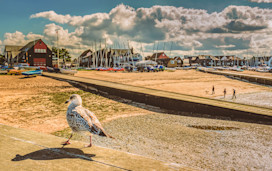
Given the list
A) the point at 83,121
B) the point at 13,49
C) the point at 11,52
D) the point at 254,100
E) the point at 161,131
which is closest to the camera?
the point at 83,121

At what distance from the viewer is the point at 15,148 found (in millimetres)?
5598

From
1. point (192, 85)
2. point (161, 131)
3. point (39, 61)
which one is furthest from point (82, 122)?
point (39, 61)

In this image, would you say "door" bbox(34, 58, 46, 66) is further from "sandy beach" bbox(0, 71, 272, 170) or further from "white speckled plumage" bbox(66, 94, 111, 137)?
"white speckled plumage" bbox(66, 94, 111, 137)

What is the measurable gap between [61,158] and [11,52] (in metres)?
75.2

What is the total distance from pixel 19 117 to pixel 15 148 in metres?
7.80

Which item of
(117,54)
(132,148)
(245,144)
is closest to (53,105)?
(132,148)

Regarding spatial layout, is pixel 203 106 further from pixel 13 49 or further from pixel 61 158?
pixel 13 49

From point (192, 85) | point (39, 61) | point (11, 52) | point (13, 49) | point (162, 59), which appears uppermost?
point (13, 49)

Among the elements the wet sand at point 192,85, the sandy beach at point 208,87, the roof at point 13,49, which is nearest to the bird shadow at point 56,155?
the sandy beach at point 208,87

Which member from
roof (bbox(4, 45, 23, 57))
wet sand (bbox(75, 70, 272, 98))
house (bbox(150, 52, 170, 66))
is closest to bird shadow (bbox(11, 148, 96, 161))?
wet sand (bbox(75, 70, 272, 98))

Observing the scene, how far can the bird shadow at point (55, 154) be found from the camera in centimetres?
504

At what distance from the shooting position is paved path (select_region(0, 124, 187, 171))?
184 inches

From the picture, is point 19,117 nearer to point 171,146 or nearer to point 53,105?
point 53,105

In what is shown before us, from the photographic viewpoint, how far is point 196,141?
9.25 metres
